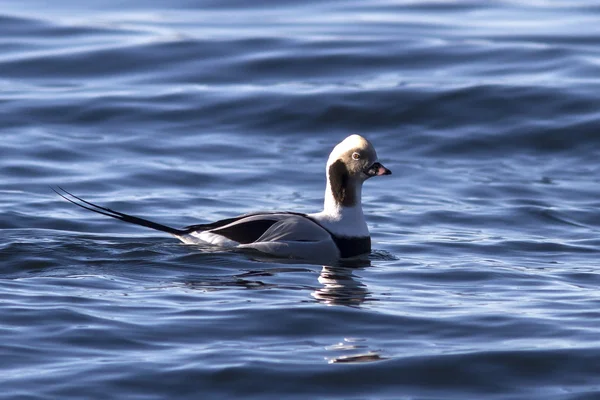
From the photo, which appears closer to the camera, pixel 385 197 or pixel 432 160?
pixel 385 197

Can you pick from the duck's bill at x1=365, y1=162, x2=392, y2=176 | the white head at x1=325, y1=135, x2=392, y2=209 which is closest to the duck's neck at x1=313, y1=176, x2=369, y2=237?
the white head at x1=325, y1=135, x2=392, y2=209

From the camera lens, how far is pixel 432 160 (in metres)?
15.8

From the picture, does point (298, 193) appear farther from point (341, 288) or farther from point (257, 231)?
point (341, 288)

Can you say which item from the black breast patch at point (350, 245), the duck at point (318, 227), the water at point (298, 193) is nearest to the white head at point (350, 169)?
the duck at point (318, 227)

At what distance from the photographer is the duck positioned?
32.7 ft

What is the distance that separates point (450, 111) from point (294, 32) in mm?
5680

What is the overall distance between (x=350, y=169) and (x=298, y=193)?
3.42m

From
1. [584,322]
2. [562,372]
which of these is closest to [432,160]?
Result: [584,322]

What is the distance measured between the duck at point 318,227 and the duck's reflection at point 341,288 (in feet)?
0.94

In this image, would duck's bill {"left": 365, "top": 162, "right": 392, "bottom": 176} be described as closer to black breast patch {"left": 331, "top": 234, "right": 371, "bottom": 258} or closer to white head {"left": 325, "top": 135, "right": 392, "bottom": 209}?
white head {"left": 325, "top": 135, "right": 392, "bottom": 209}

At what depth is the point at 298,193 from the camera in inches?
540

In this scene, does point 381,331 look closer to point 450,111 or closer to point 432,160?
point 432,160

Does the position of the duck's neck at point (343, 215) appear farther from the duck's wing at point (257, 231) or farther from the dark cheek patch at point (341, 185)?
the duck's wing at point (257, 231)

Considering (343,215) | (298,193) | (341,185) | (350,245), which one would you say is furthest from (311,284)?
(298,193)
